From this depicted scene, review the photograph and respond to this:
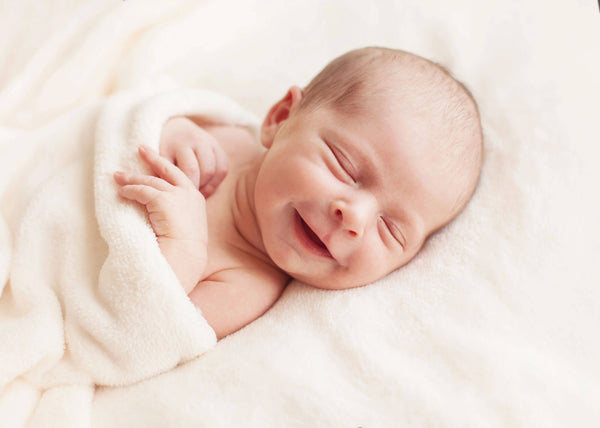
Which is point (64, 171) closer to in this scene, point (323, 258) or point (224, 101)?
point (224, 101)

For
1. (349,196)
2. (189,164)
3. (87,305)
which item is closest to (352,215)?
(349,196)

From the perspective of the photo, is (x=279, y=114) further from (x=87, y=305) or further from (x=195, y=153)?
(x=87, y=305)

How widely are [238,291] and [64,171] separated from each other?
1.47 ft

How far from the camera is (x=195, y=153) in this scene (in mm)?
1319

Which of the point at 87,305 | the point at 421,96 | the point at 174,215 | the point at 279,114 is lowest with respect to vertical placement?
the point at 87,305

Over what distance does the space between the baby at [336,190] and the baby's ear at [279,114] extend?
0.06m

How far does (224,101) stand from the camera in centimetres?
149

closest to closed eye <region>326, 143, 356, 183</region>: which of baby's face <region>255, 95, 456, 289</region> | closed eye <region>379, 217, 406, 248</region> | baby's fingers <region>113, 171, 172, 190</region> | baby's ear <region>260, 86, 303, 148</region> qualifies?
baby's face <region>255, 95, 456, 289</region>

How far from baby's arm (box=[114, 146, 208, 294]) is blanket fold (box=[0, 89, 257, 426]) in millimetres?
31

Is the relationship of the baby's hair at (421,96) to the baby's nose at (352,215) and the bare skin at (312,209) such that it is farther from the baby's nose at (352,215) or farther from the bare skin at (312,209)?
the baby's nose at (352,215)

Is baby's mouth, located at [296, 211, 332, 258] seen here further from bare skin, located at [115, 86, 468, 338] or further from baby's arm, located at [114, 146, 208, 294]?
baby's arm, located at [114, 146, 208, 294]

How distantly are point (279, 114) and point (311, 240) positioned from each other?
14.3 inches

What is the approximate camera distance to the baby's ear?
1.35 m

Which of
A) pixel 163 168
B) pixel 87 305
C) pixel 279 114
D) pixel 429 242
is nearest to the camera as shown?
pixel 87 305
